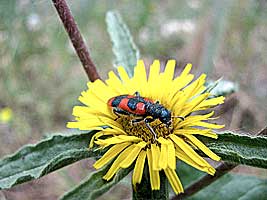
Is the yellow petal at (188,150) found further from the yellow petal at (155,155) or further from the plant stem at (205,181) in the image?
the plant stem at (205,181)

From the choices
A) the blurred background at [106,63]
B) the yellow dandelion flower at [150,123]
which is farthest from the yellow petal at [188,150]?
the blurred background at [106,63]

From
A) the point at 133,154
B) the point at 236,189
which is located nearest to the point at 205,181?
the point at 236,189

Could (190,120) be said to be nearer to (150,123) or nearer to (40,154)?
(150,123)

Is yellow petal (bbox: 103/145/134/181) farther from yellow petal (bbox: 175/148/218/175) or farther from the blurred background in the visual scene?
the blurred background

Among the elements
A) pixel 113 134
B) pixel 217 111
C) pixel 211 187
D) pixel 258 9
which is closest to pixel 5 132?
pixel 217 111

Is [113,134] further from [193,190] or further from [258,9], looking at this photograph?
[258,9]

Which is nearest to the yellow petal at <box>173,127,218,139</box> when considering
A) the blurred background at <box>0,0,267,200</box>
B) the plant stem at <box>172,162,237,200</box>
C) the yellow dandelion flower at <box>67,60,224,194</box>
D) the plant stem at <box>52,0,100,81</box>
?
the yellow dandelion flower at <box>67,60,224,194</box>
